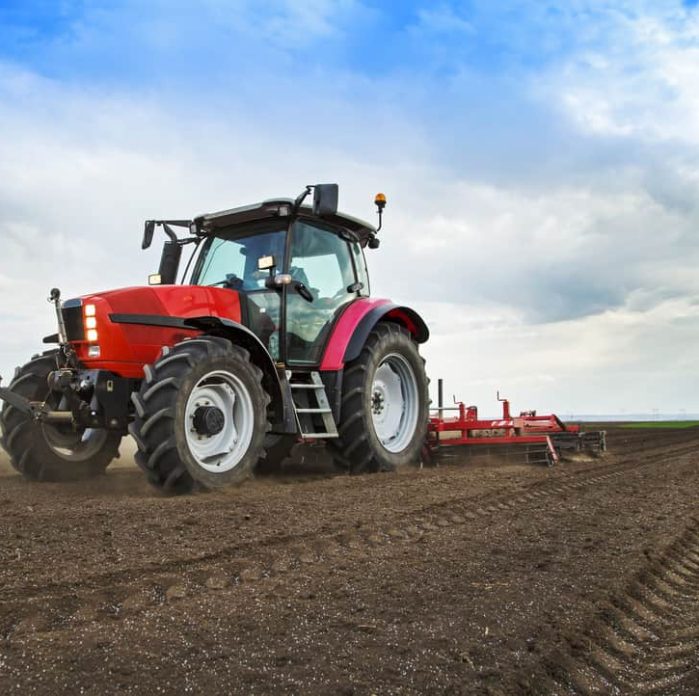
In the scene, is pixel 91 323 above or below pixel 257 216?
below

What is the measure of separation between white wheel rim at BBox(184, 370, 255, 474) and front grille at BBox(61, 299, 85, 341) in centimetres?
110

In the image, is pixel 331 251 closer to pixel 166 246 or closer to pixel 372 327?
pixel 372 327

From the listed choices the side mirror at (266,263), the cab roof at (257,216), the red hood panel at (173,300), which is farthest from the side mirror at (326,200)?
the red hood panel at (173,300)

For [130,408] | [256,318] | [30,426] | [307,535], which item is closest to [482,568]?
[307,535]

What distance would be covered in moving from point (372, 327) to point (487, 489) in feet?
6.66

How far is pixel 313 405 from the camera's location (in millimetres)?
6621

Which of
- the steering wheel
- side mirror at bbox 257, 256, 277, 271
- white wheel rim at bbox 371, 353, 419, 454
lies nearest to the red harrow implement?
white wheel rim at bbox 371, 353, 419, 454

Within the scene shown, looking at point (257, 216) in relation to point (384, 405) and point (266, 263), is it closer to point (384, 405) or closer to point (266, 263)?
point (266, 263)

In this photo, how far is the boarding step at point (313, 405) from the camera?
21.0 feet

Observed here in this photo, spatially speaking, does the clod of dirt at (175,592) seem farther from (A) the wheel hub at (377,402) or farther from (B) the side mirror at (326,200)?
(A) the wheel hub at (377,402)

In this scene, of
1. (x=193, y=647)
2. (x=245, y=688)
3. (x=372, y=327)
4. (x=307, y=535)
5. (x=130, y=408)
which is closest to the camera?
(x=245, y=688)

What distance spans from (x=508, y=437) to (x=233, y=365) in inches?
168

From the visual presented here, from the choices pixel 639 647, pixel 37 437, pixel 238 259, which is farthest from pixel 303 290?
pixel 639 647

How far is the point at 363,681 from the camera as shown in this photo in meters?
1.92
